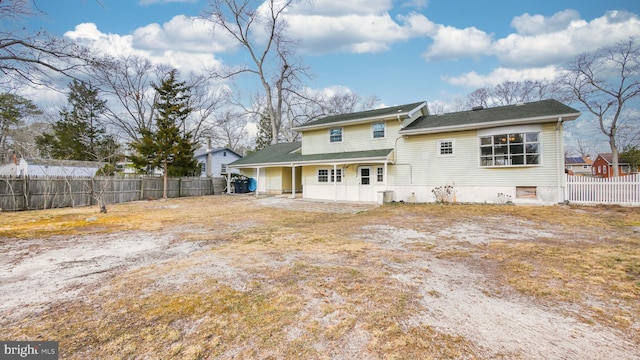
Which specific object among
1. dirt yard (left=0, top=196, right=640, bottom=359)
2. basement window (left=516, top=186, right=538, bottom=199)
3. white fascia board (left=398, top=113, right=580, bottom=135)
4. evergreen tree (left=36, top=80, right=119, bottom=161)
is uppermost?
evergreen tree (left=36, top=80, right=119, bottom=161)

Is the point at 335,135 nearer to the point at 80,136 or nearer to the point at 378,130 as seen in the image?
the point at 378,130

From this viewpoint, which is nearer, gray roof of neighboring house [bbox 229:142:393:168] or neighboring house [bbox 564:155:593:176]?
gray roof of neighboring house [bbox 229:142:393:168]

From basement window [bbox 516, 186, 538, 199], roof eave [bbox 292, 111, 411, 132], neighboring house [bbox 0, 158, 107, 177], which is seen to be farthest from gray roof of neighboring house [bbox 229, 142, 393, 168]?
neighboring house [bbox 0, 158, 107, 177]

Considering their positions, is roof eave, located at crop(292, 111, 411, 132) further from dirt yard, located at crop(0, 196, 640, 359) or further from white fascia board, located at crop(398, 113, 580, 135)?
dirt yard, located at crop(0, 196, 640, 359)

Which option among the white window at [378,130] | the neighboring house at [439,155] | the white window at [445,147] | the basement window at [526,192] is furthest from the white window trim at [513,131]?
the white window at [378,130]

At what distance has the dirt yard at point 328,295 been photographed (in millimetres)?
2471

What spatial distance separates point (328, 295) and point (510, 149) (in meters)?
13.1

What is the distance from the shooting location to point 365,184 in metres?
16.0

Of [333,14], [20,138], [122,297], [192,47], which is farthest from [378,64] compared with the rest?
[20,138]

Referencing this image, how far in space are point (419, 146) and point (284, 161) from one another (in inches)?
346

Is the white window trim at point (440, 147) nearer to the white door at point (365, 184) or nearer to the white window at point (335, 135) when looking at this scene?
the white door at point (365, 184)

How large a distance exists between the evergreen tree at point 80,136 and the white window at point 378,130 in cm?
2963

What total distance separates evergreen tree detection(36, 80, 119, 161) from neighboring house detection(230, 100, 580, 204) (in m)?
25.2

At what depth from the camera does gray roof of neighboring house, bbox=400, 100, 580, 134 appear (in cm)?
1176
